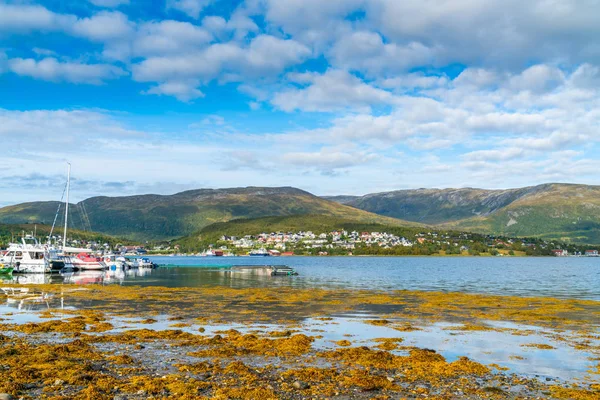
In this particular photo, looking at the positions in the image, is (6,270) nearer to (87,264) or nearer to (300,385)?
(87,264)

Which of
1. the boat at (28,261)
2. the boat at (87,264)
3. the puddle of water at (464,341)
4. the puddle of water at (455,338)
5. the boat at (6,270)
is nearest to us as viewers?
the puddle of water at (464,341)

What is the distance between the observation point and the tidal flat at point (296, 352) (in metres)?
19.1

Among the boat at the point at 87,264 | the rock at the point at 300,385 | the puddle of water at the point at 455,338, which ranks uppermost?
the rock at the point at 300,385

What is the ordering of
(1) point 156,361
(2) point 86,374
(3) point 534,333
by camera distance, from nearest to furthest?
(2) point 86,374, (1) point 156,361, (3) point 534,333

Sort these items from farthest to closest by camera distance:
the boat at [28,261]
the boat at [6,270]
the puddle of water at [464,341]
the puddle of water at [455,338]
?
the boat at [28,261] → the boat at [6,270] → the puddle of water at [455,338] → the puddle of water at [464,341]

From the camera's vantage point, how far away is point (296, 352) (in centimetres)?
2605

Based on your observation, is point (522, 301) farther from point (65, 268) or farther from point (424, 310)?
point (65, 268)

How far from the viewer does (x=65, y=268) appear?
4643 inches

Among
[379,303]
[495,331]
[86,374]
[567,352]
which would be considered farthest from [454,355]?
[379,303]

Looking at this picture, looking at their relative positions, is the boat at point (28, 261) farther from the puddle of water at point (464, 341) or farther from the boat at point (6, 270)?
→ the puddle of water at point (464, 341)

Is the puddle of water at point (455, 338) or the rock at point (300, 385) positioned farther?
the puddle of water at point (455, 338)

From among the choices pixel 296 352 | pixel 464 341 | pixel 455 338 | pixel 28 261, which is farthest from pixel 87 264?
pixel 464 341

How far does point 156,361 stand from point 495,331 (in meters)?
23.1

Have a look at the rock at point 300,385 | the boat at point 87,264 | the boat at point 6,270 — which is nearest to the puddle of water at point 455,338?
the rock at point 300,385
